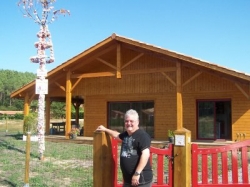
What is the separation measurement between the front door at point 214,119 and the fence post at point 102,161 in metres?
11.1

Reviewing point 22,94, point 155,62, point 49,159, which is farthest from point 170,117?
point 22,94

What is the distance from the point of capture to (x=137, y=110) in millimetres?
17312

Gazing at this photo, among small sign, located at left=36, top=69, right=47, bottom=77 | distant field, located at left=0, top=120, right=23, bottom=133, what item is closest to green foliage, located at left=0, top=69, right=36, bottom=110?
distant field, located at left=0, top=120, right=23, bottom=133

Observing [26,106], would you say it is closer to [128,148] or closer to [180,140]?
[180,140]

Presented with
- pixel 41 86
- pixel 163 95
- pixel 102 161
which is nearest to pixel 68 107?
pixel 163 95

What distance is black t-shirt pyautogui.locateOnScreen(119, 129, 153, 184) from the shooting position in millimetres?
3920

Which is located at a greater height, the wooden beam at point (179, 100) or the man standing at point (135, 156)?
the wooden beam at point (179, 100)

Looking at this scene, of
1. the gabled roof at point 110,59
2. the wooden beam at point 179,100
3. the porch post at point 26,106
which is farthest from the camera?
the porch post at point 26,106

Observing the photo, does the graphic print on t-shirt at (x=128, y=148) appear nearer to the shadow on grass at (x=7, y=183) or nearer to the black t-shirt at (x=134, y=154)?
the black t-shirt at (x=134, y=154)

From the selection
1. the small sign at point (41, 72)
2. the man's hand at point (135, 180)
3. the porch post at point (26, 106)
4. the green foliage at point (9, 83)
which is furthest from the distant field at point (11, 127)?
the green foliage at point (9, 83)

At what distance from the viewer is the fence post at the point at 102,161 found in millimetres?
4734

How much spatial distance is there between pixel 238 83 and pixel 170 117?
164 inches

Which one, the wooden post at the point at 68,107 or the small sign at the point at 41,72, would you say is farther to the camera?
the wooden post at the point at 68,107

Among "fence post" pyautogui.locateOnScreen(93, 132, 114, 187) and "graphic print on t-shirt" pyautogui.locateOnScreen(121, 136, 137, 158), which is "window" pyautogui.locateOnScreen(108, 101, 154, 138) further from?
"graphic print on t-shirt" pyautogui.locateOnScreen(121, 136, 137, 158)
